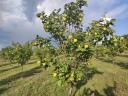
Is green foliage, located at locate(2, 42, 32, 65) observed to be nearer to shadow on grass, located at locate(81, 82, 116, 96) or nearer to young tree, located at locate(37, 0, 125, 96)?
shadow on grass, located at locate(81, 82, 116, 96)

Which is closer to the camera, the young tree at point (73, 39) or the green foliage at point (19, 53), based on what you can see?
the young tree at point (73, 39)

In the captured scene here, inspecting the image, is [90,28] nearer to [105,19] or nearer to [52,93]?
[105,19]

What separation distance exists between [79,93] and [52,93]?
179 inches

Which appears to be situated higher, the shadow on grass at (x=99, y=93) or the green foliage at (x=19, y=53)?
the green foliage at (x=19, y=53)

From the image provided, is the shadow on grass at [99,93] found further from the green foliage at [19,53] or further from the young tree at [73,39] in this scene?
the green foliage at [19,53]

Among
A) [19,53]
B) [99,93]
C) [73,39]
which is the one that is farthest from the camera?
[19,53]

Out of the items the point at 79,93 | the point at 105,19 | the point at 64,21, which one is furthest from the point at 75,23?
the point at 79,93

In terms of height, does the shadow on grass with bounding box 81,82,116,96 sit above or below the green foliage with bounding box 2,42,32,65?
below

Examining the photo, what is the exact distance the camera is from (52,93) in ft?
151

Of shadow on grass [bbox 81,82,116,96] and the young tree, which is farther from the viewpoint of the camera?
shadow on grass [bbox 81,82,116,96]

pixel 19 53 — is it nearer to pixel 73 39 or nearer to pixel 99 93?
pixel 99 93

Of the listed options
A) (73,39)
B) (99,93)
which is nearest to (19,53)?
(99,93)

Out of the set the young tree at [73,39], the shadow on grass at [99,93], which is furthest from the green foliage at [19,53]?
the young tree at [73,39]

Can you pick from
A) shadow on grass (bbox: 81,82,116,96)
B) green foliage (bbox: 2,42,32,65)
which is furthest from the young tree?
green foliage (bbox: 2,42,32,65)
